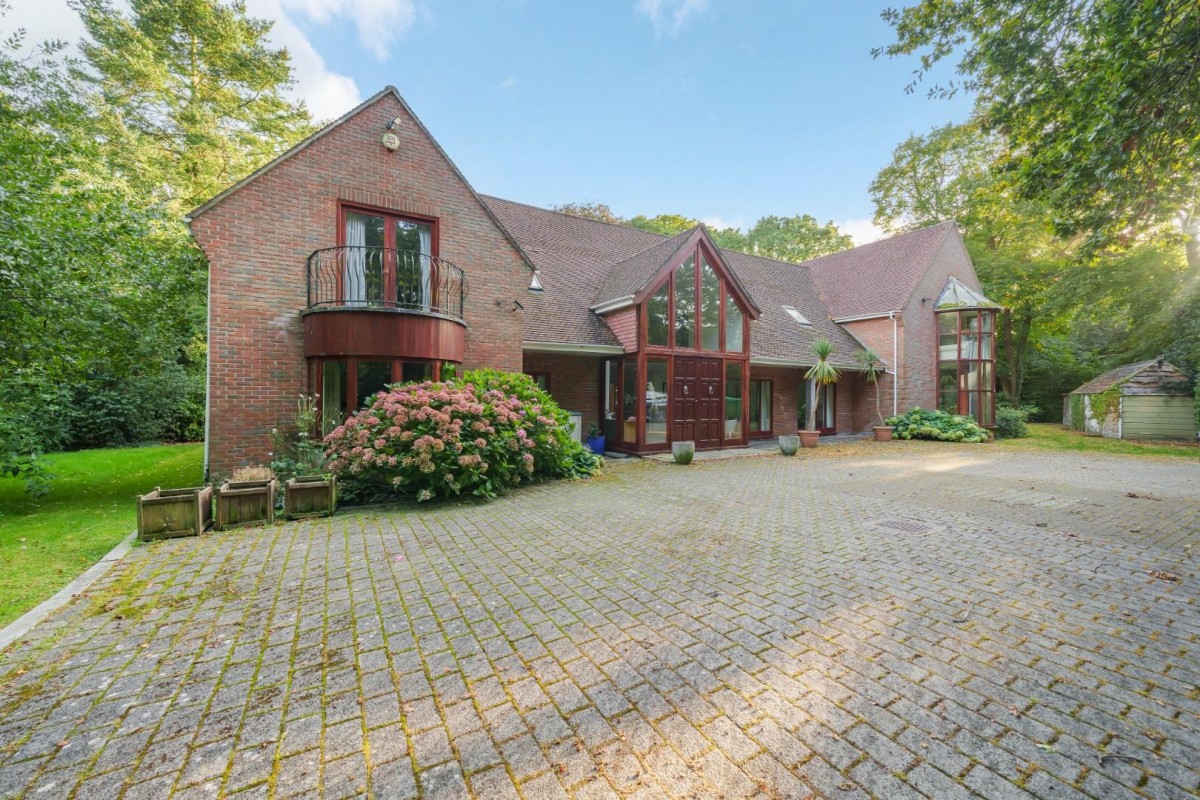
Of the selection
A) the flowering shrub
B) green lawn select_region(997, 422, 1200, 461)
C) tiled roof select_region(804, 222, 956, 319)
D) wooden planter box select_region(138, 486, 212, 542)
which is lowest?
green lawn select_region(997, 422, 1200, 461)

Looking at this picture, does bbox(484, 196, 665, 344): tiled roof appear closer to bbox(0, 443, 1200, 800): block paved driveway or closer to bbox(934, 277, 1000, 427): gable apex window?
bbox(0, 443, 1200, 800): block paved driveway

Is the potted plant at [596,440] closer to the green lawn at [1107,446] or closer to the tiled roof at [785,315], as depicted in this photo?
the tiled roof at [785,315]

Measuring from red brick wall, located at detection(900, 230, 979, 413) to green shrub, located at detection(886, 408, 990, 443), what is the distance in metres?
0.79

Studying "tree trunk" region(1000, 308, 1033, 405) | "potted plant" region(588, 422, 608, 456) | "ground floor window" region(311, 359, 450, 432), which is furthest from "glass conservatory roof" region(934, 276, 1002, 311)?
"ground floor window" region(311, 359, 450, 432)

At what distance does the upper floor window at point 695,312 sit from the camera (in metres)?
12.2

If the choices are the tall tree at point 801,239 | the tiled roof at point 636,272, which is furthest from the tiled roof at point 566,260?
the tall tree at point 801,239

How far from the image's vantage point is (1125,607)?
339 centimetres

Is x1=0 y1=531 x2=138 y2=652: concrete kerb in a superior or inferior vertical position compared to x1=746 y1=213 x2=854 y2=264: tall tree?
inferior

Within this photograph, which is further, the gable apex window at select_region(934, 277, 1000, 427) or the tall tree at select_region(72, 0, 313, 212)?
the gable apex window at select_region(934, 277, 1000, 427)

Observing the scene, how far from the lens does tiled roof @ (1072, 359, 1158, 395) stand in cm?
1742

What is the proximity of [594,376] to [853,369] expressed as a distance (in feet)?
34.0

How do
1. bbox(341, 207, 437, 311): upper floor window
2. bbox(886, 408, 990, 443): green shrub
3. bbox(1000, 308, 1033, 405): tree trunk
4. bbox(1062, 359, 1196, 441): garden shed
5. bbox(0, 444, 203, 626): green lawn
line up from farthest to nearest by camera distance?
bbox(1000, 308, 1033, 405): tree trunk → bbox(1062, 359, 1196, 441): garden shed → bbox(886, 408, 990, 443): green shrub → bbox(341, 207, 437, 311): upper floor window → bbox(0, 444, 203, 626): green lawn

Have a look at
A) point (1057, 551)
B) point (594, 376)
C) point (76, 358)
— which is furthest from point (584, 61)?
point (1057, 551)

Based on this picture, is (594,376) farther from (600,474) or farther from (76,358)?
(76,358)
